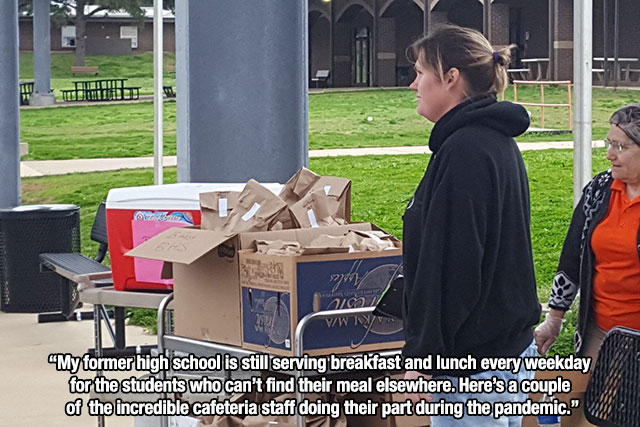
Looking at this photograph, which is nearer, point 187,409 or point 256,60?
point 187,409

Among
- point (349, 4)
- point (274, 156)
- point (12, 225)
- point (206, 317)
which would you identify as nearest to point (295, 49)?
point (274, 156)

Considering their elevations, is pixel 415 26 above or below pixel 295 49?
above

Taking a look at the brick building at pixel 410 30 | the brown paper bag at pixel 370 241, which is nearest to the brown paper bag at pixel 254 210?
the brown paper bag at pixel 370 241

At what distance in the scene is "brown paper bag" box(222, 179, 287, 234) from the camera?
4172mm

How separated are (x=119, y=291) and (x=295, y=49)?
6.01 ft

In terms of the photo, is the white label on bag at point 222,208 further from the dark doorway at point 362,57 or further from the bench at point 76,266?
the dark doorway at point 362,57

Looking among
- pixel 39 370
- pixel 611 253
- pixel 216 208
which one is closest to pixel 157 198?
pixel 216 208

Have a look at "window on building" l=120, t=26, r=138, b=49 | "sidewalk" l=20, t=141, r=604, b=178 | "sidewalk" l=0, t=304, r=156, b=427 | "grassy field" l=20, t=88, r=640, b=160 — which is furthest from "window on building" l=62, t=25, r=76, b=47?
"sidewalk" l=0, t=304, r=156, b=427

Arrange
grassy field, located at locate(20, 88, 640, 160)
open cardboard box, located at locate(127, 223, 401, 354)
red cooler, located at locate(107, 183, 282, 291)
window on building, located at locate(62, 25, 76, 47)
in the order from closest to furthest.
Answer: open cardboard box, located at locate(127, 223, 401, 354), red cooler, located at locate(107, 183, 282, 291), grassy field, located at locate(20, 88, 640, 160), window on building, located at locate(62, 25, 76, 47)

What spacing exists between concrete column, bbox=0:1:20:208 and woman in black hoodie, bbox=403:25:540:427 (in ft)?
26.2

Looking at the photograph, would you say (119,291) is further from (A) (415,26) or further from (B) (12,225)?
(A) (415,26)

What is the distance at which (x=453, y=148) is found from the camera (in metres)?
2.87

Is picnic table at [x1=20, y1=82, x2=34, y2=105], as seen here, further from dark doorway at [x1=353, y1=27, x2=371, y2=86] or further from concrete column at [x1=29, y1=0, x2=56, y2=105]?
dark doorway at [x1=353, y1=27, x2=371, y2=86]

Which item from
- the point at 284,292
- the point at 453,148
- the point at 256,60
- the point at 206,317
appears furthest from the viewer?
the point at 256,60
